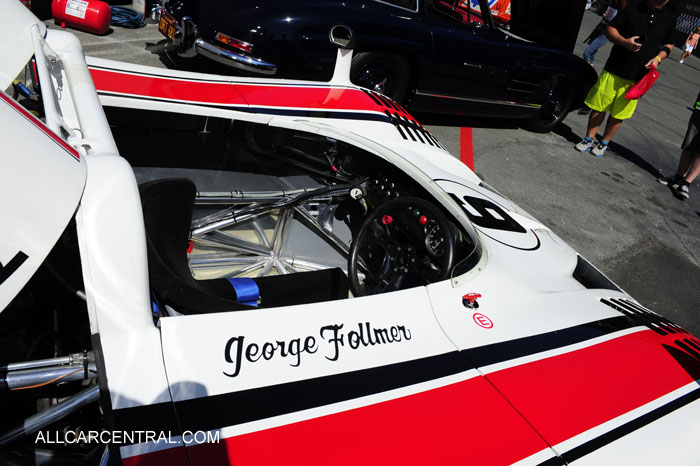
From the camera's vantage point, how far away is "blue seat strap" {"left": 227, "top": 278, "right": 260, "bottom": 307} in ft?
6.73

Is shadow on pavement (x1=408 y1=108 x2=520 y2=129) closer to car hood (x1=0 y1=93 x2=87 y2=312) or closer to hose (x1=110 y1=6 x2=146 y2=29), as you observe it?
hose (x1=110 y1=6 x2=146 y2=29)

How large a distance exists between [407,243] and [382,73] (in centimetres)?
291

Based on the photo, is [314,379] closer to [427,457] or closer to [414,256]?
[427,457]

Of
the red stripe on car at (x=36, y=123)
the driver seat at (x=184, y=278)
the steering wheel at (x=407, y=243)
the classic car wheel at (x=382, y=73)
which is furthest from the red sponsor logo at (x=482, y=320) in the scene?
the classic car wheel at (x=382, y=73)

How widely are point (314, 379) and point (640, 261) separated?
12.7 feet

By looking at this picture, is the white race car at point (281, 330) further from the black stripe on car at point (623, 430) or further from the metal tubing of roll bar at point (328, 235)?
the metal tubing of roll bar at point (328, 235)

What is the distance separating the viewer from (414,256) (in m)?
2.18

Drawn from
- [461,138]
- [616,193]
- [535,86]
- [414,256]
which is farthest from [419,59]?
[414,256]

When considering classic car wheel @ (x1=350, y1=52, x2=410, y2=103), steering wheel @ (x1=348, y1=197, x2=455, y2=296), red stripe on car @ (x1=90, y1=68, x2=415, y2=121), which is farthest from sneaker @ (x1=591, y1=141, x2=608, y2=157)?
steering wheel @ (x1=348, y1=197, x2=455, y2=296)

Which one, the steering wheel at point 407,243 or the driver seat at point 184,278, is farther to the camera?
the steering wheel at point 407,243

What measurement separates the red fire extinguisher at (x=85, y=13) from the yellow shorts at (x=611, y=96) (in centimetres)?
529

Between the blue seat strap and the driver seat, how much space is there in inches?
0.7

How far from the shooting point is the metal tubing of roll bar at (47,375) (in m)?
1.15

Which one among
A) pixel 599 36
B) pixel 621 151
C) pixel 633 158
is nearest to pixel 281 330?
pixel 633 158
